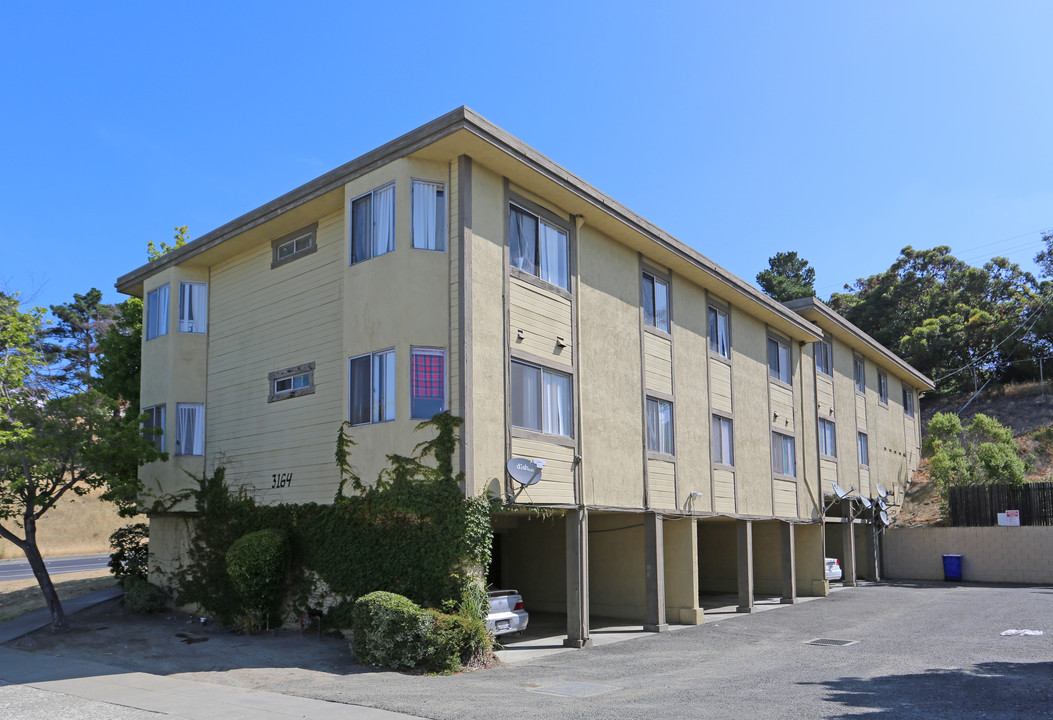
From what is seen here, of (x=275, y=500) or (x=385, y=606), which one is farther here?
(x=275, y=500)

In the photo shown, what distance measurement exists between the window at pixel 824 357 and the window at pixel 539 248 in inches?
600

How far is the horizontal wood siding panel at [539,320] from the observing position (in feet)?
50.6

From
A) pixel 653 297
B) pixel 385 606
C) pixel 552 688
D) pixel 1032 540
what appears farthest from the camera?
pixel 1032 540

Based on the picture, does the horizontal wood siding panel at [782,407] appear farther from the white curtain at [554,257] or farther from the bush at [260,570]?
the bush at [260,570]

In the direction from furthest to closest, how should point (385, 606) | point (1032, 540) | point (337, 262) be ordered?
point (1032, 540), point (337, 262), point (385, 606)

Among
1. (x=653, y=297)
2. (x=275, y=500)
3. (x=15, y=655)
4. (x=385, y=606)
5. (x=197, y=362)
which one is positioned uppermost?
(x=653, y=297)

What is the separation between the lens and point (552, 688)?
11.5 meters

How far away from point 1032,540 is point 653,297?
19.4m

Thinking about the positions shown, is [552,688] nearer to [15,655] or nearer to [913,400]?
[15,655]

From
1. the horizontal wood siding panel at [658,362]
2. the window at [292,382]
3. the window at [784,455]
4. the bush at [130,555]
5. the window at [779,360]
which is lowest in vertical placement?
the bush at [130,555]

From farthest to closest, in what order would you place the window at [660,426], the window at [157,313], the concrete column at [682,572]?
the window at [157,313]
the concrete column at [682,572]
the window at [660,426]

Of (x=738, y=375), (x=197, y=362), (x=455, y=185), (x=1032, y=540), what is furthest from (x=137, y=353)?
(x=1032, y=540)

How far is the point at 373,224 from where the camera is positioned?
50.9 feet

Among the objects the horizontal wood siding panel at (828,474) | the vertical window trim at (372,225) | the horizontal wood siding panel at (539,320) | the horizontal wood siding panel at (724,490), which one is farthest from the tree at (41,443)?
the horizontal wood siding panel at (828,474)
